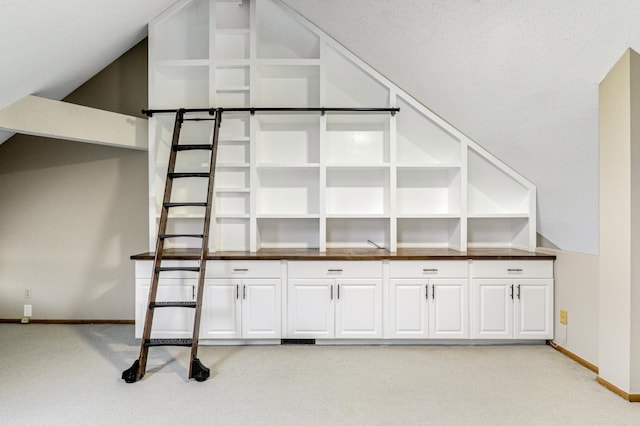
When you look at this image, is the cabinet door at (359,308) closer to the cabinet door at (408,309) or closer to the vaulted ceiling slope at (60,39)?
the cabinet door at (408,309)

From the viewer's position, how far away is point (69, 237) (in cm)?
404

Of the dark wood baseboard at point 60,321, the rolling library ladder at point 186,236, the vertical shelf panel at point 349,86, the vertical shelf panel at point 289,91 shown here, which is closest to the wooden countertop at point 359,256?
the rolling library ladder at point 186,236

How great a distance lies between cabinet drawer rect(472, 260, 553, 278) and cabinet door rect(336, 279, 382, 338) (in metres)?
0.95

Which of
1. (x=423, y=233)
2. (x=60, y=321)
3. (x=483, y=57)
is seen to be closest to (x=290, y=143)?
(x=423, y=233)

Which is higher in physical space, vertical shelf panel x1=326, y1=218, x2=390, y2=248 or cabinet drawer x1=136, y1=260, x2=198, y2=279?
vertical shelf panel x1=326, y1=218, x2=390, y2=248

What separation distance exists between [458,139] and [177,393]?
3.31m

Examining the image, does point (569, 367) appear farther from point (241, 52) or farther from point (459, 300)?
point (241, 52)

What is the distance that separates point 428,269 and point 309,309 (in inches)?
46.0

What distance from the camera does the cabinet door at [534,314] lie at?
10.7ft

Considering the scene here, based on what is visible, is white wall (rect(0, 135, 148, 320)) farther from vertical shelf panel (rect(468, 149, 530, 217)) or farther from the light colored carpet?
vertical shelf panel (rect(468, 149, 530, 217))

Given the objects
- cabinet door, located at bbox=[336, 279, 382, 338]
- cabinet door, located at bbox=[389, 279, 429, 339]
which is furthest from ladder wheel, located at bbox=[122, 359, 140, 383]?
cabinet door, located at bbox=[389, 279, 429, 339]

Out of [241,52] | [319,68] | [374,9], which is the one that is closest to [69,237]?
[241,52]

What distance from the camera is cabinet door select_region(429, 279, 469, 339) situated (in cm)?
325

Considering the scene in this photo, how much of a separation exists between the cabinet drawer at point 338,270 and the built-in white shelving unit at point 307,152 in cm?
34
